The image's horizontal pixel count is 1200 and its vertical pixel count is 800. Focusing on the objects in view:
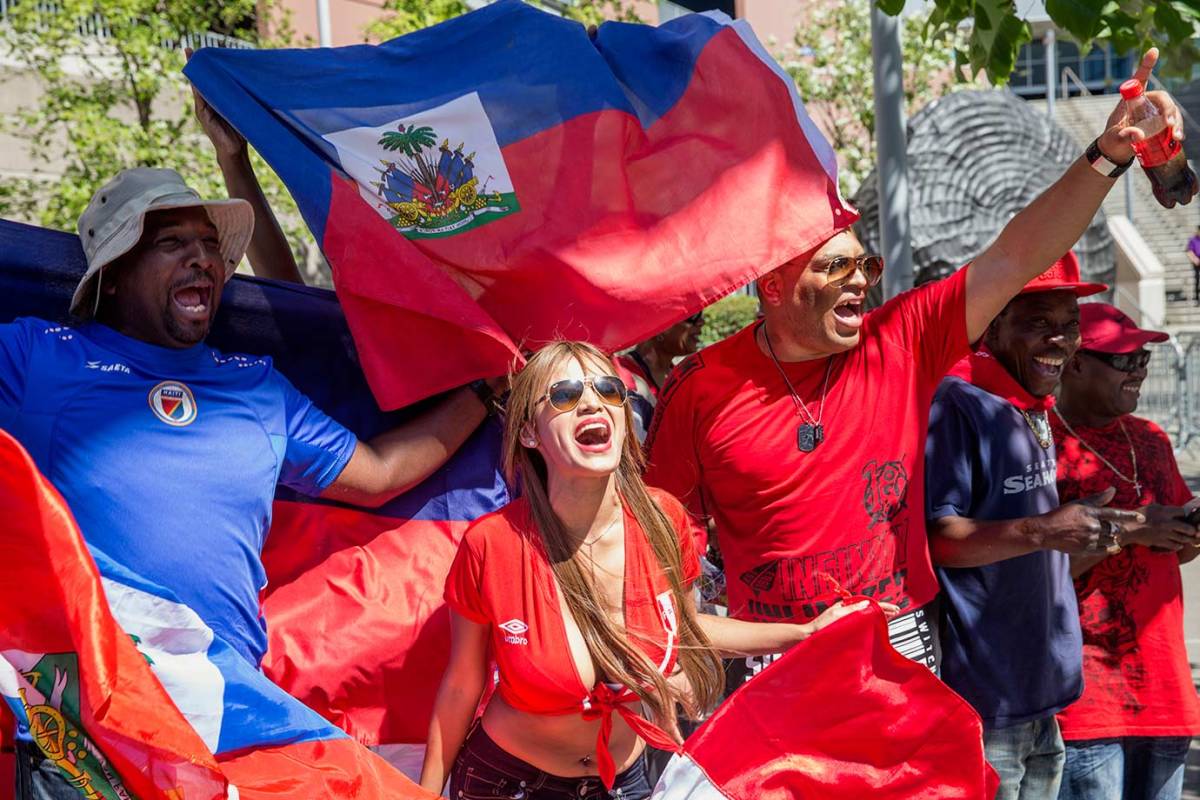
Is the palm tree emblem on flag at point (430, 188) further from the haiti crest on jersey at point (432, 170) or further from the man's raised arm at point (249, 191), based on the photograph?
the man's raised arm at point (249, 191)

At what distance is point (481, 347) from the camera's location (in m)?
3.73

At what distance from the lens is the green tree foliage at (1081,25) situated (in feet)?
15.3

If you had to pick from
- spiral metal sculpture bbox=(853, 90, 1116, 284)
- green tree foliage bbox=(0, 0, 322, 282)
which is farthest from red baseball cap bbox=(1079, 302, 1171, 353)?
green tree foliage bbox=(0, 0, 322, 282)

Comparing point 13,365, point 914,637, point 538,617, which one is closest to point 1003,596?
point 914,637

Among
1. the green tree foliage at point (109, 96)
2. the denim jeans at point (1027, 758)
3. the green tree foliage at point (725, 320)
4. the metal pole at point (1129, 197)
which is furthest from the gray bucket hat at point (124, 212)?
the metal pole at point (1129, 197)

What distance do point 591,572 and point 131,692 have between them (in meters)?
1.03

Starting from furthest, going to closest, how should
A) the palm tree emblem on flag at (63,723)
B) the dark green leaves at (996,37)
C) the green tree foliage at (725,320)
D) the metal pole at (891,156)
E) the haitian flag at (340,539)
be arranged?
the green tree foliage at (725,320) < the metal pole at (891,156) < the dark green leaves at (996,37) < the haitian flag at (340,539) < the palm tree emblem on flag at (63,723)

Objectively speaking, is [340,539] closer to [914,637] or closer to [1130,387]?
[914,637]

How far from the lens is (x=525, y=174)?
13.0ft

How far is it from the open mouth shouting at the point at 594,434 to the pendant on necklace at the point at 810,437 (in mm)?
722

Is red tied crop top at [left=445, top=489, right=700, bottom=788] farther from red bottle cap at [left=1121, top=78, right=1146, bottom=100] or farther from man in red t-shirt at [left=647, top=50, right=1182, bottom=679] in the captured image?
red bottle cap at [left=1121, top=78, right=1146, bottom=100]

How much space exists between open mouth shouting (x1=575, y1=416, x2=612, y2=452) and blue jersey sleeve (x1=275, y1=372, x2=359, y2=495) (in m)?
0.65

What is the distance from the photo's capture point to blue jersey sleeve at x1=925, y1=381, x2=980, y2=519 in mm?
4043

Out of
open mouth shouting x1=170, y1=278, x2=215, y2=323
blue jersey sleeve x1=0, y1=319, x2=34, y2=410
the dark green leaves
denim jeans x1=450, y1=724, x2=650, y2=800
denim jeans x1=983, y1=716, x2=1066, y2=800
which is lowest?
denim jeans x1=983, y1=716, x2=1066, y2=800
